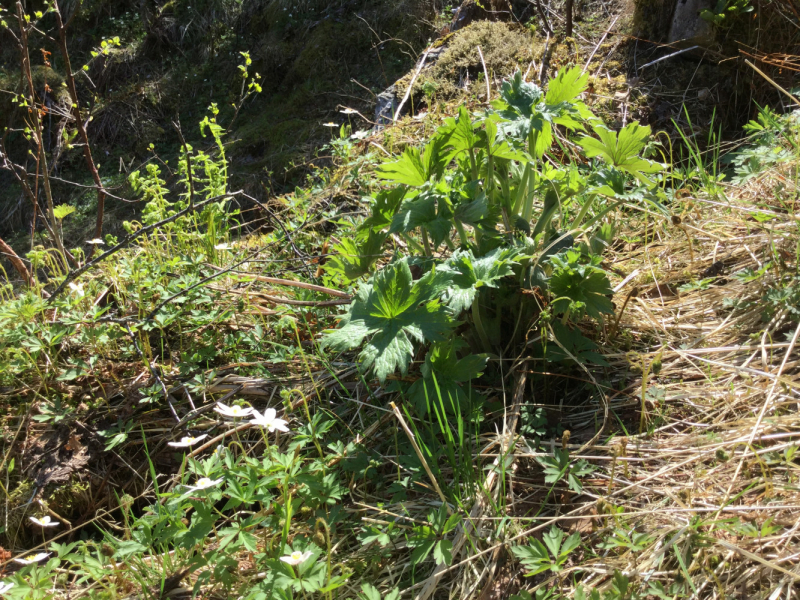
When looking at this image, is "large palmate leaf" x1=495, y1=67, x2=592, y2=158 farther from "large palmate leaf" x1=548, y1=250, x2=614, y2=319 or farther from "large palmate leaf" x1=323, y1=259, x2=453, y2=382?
"large palmate leaf" x1=323, y1=259, x2=453, y2=382

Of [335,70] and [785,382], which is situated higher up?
[335,70]

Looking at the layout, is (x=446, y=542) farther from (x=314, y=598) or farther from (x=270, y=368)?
(x=270, y=368)

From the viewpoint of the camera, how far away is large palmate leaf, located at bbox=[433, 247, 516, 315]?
1379 mm

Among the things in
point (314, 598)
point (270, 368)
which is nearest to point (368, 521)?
→ point (314, 598)

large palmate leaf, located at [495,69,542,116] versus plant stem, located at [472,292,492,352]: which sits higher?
large palmate leaf, located at [495,69,542,116]

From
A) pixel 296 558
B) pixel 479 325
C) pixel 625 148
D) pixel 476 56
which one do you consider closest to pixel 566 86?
pixel 625 148

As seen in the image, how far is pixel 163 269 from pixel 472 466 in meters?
1.45

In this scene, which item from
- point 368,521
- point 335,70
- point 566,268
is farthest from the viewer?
point 335,70

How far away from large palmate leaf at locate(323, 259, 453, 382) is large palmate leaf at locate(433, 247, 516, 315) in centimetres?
4

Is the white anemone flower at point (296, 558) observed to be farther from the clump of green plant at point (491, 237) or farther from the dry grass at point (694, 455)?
the clump of green plant at point (491, 237)

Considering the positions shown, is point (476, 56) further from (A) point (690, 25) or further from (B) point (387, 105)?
(A) point (690, 25)

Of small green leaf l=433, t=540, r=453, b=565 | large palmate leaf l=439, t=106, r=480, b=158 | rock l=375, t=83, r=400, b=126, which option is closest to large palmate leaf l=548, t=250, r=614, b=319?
large palmate leaf l=439, t=106, r=480, b=158

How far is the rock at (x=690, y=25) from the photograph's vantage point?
2955 millimetres

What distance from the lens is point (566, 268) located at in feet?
4.81
